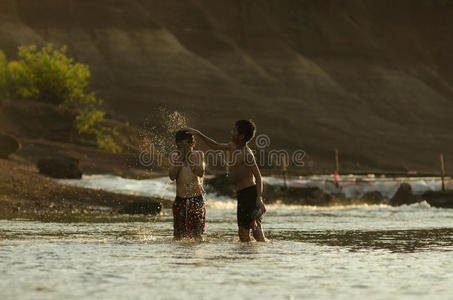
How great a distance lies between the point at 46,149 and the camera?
5559 centimetres

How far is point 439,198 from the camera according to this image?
37.1 m

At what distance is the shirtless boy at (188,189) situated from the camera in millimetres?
12938

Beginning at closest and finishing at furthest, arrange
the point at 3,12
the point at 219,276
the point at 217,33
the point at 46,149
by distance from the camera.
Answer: the point at 219,276
the point at 46,149
the point at 3,12
the point at 217,33

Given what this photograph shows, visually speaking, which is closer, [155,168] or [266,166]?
[155,168]

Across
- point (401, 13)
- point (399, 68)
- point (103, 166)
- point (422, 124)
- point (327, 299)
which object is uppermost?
point (401, 13)

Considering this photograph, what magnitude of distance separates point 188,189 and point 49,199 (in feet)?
54.1

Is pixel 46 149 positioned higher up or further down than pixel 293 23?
further down

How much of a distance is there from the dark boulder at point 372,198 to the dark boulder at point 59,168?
13508 millimetres

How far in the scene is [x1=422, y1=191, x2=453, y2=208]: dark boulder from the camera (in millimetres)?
36000

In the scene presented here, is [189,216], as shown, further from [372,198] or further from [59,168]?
[59,168]

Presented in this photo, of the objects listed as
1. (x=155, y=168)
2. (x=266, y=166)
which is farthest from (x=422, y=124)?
(x=155, y=168)

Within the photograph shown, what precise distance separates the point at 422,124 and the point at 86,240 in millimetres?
107716

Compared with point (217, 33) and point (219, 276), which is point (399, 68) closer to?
point (217, 33)

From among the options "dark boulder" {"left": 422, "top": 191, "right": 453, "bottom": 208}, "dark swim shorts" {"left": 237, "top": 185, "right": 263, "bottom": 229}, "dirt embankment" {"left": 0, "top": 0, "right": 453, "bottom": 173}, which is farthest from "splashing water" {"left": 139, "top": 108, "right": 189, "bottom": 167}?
"dark boulder" {"left": 422, "top": 191, "right": 453, "bottom": 208}
